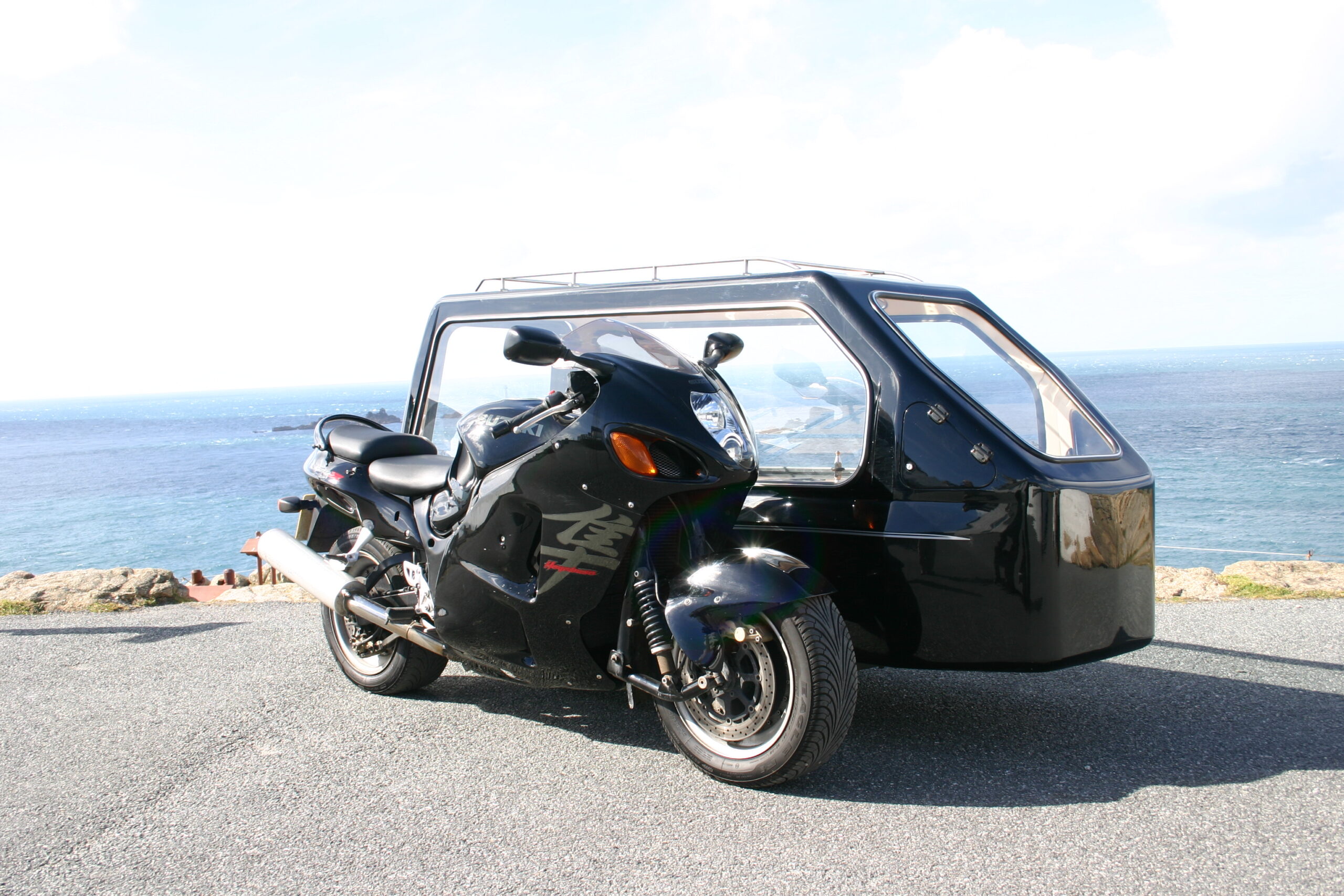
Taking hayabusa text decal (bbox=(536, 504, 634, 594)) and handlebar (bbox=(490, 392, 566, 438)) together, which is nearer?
hayabusa text decal (bbox=(536, 504, 634, 594))

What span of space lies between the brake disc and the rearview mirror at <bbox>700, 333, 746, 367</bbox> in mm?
1173

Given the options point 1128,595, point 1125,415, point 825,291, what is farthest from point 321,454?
point 1125,415

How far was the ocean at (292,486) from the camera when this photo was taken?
50.1 meters

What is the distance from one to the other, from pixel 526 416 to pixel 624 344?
76cm

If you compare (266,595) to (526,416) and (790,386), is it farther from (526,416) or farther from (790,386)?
(790,386)

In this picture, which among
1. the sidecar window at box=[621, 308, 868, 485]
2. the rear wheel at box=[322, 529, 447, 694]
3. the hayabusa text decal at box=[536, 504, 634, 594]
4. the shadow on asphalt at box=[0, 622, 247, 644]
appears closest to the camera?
the hayabusa text decal at box=[536, 504, 634, 594]

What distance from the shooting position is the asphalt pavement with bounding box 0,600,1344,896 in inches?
116

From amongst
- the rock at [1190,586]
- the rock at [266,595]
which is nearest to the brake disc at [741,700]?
the rock at [1190,586]

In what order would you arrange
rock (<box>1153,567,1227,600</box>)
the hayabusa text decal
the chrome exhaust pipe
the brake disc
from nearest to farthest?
Answer: the brake disc → the hayabusa text decal → the chrome exhaust pipe → rock (<box>1153,567,1227,600</box>)

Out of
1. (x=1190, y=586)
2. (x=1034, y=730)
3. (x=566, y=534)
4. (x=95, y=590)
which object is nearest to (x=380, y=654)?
(x=566, y=534)

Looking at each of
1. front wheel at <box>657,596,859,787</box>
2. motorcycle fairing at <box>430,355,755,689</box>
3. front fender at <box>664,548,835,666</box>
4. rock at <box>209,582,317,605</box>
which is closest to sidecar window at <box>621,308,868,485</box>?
motorcycle fairing at <box>430,355,755,689</box>

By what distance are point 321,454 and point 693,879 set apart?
316cm

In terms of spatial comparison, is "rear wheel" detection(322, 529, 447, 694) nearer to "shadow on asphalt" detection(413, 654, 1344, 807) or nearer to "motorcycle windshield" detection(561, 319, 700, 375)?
"shadow on asphalt" detection(413, 654, 1344, 807)

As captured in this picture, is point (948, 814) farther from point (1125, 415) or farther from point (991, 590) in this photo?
point (1125, 415)
